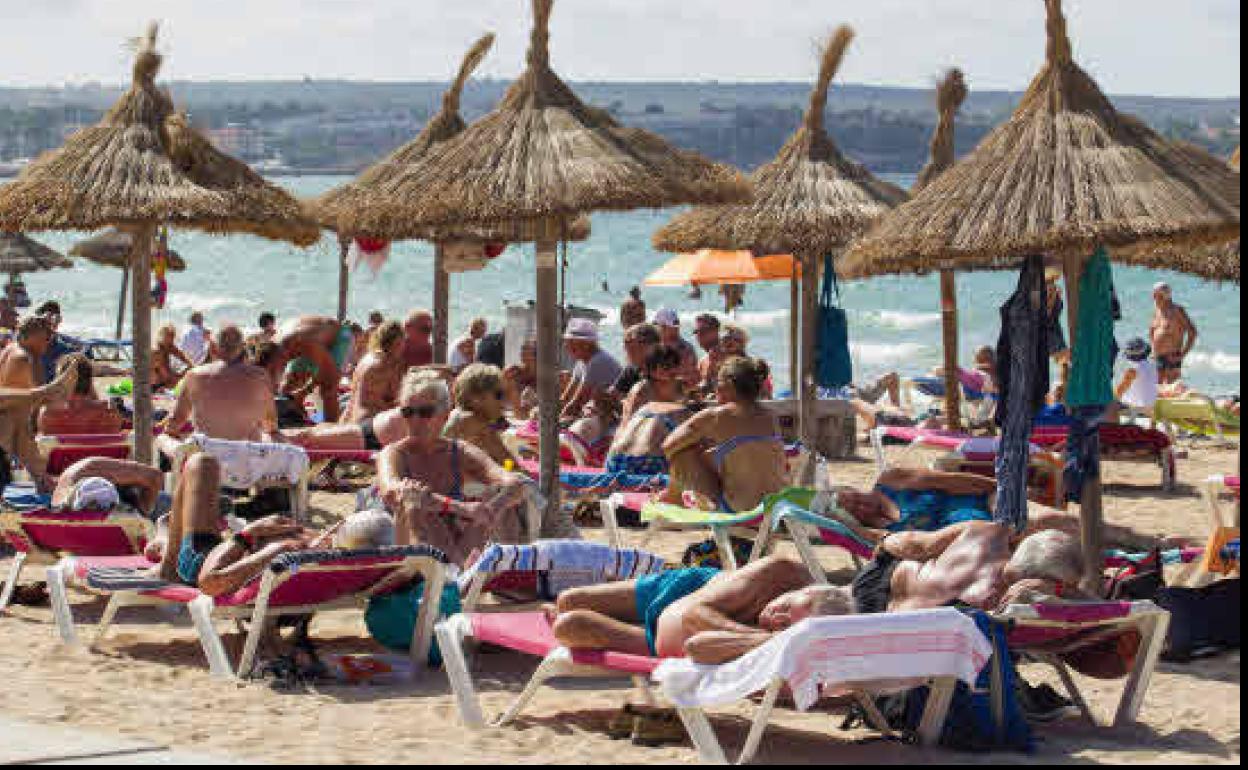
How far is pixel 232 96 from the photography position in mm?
191000

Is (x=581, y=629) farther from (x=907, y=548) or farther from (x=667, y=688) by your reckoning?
(x=907, y=548)

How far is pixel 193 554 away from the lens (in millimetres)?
6492

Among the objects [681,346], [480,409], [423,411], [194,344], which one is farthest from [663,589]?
[194,344]

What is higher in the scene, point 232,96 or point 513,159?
point 232,96

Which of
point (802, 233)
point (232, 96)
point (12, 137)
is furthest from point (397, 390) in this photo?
point (232, 96)

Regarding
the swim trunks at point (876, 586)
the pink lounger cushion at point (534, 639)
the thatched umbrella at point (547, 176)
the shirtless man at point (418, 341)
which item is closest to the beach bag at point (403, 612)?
the pink lounger cushion at point (534, 639)

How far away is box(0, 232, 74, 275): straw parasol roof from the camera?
2494 centimetres

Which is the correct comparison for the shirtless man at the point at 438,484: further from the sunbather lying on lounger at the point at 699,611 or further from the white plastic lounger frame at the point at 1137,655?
the white plastic lounger frame at the point at 1137,655

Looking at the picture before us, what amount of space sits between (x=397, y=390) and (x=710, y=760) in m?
6.31

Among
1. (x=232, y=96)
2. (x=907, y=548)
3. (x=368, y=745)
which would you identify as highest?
(x=232, y=96)

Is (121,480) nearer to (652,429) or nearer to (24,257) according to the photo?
(652,429)

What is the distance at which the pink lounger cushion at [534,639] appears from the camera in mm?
5102

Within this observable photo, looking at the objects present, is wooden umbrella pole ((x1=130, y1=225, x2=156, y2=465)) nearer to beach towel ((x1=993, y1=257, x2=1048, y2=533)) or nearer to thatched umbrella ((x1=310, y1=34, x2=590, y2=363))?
thatched umbrella ((x1=310, y1=34, x2=590, y2=363))

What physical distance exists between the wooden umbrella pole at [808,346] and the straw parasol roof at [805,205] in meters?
0.13
